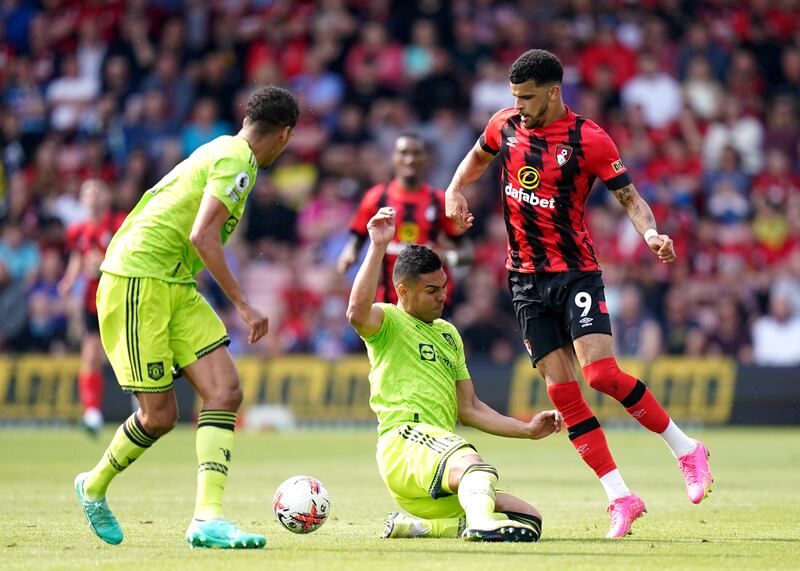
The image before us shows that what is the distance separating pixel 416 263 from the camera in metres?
7.55

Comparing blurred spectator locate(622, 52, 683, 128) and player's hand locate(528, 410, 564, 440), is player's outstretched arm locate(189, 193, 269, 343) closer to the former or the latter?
player's hand locate(528, 410, 564, 440)

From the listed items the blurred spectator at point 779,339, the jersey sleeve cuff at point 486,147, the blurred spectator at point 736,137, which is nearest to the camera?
the jersey sleeve cuff at point 486,147

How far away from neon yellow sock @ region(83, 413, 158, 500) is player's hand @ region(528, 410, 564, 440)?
2053 mm

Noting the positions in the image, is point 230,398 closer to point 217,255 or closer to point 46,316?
point 217,255

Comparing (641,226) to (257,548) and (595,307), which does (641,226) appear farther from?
(257,548)

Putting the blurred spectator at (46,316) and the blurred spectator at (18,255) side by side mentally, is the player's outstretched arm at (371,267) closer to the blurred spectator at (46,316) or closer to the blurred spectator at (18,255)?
the blurred spectator at (46,316)

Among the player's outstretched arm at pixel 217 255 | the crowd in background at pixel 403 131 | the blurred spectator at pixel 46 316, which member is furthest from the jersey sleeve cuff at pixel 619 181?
the blurred spectator at pixel 46 316

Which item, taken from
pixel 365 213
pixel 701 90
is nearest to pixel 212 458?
pixel 365 213

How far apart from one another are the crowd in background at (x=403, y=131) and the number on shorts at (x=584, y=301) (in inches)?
449

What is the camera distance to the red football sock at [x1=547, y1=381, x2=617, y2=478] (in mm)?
8156

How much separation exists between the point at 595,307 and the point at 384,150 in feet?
46.0

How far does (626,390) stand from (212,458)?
2556mm

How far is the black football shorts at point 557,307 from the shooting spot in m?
8.09

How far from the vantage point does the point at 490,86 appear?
22.1 meters
